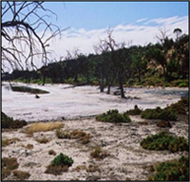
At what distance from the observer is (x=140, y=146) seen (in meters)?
9.70

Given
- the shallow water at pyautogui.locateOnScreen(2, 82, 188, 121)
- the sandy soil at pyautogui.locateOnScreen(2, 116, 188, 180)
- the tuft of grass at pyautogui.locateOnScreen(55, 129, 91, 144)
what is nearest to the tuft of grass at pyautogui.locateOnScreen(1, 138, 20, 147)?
the sandy soil at pyautogui.locateOnScreen(2, 116, 188, 180)

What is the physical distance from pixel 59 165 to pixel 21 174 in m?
1.17

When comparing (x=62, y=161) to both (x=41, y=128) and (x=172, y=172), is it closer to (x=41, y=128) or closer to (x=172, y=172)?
(x=172, y=172)

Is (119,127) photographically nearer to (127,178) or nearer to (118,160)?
(118,160)

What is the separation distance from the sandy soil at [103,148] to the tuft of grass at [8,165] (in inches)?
7.2

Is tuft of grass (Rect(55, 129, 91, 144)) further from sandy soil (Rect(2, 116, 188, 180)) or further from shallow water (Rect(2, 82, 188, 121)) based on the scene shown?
shallow water (Rect(2, 82, 188, 121))

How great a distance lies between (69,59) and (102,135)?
72113mm

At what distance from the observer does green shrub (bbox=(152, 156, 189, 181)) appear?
249 inches

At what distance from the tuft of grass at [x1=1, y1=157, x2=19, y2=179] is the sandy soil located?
0.18 m

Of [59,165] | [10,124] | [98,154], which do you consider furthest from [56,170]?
[10,124]

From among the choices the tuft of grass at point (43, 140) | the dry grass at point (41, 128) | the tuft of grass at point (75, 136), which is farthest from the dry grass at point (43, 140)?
the dry grass at point (41, 128)

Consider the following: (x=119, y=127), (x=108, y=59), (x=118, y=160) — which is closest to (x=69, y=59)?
(x=108, y=59)

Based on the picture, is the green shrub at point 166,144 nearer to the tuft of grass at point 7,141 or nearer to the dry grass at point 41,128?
the dry grass at point 41,128

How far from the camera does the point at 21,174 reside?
690 centimetres
